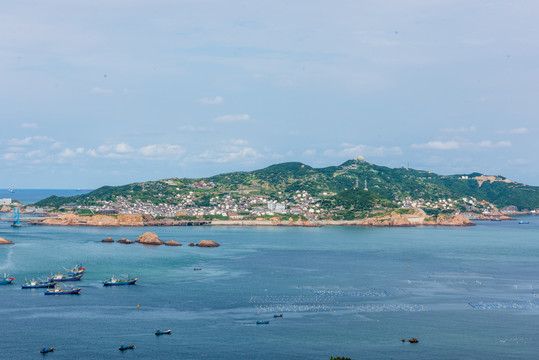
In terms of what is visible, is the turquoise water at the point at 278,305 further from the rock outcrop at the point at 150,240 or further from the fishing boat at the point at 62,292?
the rock outcrop at the point at 150,240

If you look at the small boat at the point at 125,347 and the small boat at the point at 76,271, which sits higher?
the small boat at the point at 76,271

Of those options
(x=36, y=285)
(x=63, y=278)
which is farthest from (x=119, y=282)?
(x=36, y=285)

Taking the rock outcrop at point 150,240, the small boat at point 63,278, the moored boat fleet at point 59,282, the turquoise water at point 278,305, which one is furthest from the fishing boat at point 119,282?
the rock outcrop at point 150,240

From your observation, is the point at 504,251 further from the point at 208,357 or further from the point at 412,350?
the point at 208,357

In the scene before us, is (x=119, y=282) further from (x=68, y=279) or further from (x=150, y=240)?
(x=150, y=240)

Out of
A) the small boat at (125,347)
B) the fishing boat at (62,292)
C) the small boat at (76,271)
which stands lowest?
the small boat at (125,347)

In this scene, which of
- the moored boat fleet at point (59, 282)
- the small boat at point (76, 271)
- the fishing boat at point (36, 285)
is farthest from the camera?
the small boat at point (76, 271)

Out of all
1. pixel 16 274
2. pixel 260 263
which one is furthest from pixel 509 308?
pixel 16 274
